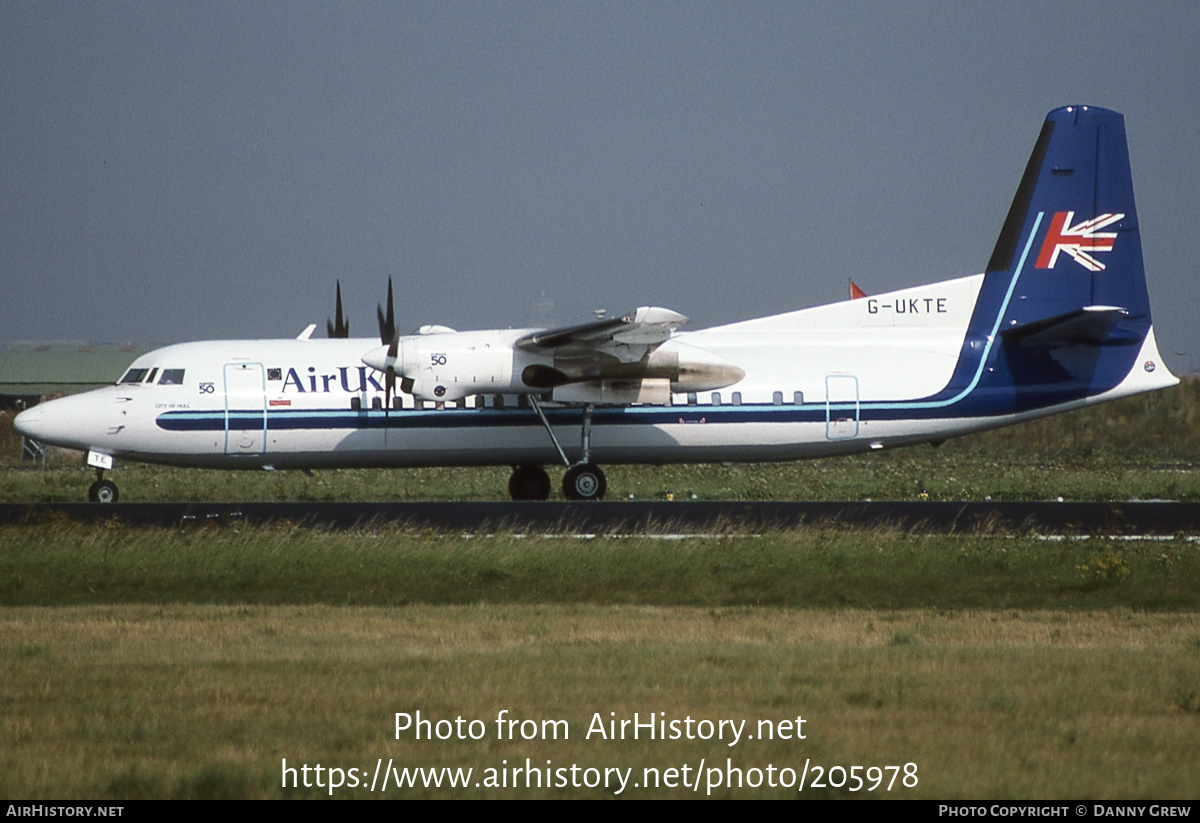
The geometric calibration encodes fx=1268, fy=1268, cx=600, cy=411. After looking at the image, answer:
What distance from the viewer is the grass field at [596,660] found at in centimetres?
728

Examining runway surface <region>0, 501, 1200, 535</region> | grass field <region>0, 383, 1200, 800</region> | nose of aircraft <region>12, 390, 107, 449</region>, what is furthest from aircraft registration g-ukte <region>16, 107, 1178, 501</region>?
grass field <region>0, 383, 1200, 800</region>

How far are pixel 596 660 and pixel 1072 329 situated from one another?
1553 centimetres

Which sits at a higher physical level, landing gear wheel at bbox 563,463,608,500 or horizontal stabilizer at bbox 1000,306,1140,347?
horizontal stabilizer at bbox 1000,306,1140,347

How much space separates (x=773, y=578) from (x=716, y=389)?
8.51 m

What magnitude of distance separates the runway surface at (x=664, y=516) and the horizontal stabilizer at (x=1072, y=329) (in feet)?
12.7

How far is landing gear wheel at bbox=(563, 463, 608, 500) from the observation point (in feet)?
74.7

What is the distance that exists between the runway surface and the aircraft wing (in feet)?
10.2

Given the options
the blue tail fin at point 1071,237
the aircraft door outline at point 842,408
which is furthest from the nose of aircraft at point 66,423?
the blue tail fin at point 1071,237

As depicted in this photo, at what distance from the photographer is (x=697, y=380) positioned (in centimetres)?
2266

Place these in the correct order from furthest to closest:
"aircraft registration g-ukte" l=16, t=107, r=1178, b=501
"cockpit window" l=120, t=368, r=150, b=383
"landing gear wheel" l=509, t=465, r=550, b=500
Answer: "landing gear wheel" l=509, t=465, r=550, b=500
"cockpit window" l=120, t=368, r=150, b=383
"aircraft registration g-ukte" l=16, t=107, r=1178, b=501

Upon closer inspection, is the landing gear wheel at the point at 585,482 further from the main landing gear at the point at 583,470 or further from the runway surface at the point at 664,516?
the runway surface at the point at 664,516

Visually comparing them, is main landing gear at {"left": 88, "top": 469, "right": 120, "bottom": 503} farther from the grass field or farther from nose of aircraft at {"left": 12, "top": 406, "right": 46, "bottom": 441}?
the grass field

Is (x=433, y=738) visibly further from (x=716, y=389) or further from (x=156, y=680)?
(x=716, y=389)

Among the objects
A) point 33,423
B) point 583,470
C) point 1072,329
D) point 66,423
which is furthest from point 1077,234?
point 33,423
